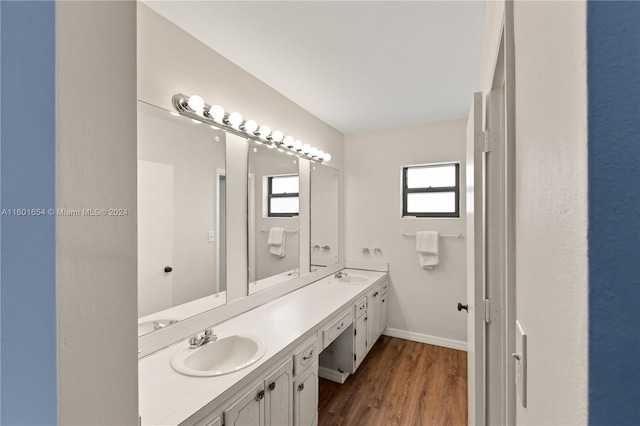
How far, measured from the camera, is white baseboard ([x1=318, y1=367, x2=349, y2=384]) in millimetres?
2388

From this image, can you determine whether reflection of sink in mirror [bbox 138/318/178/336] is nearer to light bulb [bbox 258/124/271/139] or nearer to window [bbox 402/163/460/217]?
light bulb [bbox 258/124/271/139]

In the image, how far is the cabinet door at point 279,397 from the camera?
4.43 ft

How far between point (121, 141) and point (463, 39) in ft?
6.10

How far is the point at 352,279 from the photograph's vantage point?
3066mm

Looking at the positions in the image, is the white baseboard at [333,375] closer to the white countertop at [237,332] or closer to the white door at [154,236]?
the white countertop at [237,332]

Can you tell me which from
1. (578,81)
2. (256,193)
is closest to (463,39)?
(256,193)

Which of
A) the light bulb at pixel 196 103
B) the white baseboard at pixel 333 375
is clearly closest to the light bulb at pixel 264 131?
the light bulb at pixel 196 103

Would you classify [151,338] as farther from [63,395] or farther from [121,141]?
[121,141]

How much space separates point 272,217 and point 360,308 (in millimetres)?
1105

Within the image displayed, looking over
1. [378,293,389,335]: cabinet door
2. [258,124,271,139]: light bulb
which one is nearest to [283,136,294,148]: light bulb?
[258,124,271,139]: light bulb

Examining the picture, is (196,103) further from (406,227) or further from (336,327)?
(406,227)

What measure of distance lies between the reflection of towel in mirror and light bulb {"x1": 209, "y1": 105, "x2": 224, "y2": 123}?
37.3 inches

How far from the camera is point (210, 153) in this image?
5.86 feet

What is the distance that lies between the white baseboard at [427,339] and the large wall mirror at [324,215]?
3.43 ft
